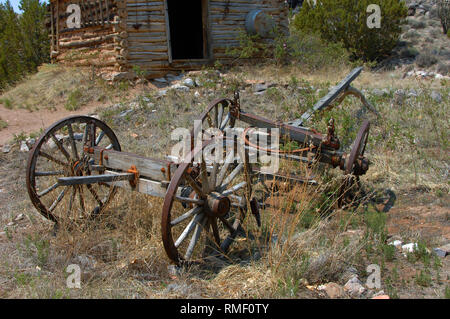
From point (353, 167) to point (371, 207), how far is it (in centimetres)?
56

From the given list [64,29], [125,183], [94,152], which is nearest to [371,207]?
[125,183]

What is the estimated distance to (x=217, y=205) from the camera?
10.4ft

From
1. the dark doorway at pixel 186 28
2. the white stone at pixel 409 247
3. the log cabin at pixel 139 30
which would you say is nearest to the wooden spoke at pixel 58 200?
the white stone at pixel 409 247

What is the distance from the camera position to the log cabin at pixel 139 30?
9062mm

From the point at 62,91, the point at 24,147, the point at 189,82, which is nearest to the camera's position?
the point at 24,147

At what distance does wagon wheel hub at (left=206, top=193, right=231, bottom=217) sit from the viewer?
319 centimetres

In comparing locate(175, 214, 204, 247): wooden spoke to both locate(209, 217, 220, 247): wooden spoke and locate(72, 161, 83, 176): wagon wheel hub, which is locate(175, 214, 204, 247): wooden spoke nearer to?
locate(209, 217, 220, 247): wooden spoke

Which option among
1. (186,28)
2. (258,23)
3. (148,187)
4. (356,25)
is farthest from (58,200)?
(356,25)

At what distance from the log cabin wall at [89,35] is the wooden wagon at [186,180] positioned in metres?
5.50

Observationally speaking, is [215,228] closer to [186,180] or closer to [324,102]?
[186,180]

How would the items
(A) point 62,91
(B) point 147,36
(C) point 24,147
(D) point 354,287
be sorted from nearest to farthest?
(D) point 354,287, (C) point 24,147, (A) point 62,91, (B) point 147,36

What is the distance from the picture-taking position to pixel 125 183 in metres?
3.60

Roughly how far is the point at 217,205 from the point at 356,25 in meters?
12.4
